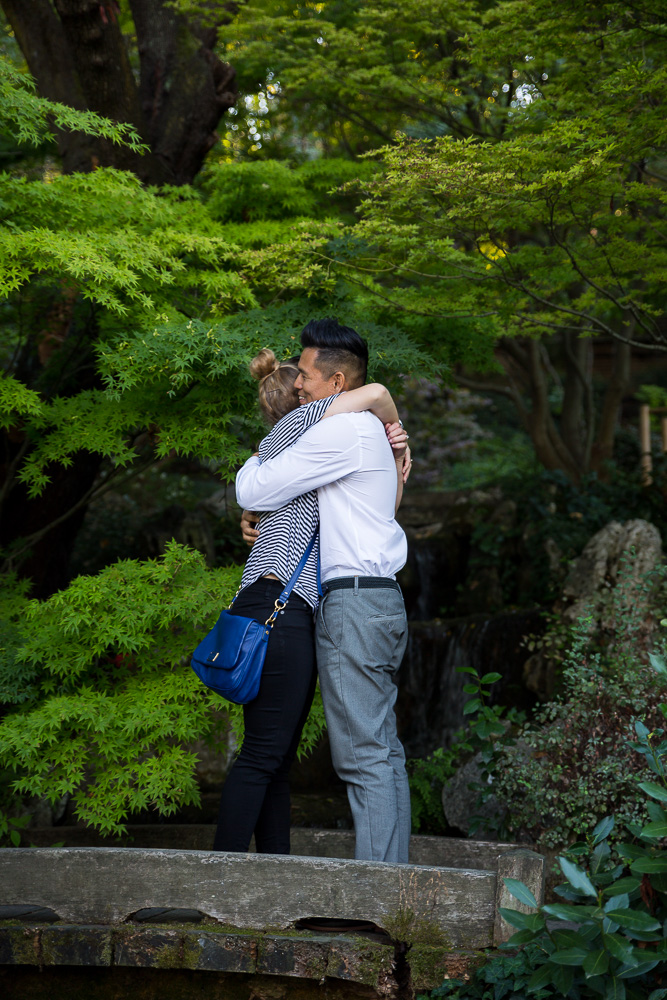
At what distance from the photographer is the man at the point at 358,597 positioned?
7.88ft

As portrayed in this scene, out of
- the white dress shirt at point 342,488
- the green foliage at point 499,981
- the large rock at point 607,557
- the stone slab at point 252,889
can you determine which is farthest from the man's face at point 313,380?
the large rock at point 607,557

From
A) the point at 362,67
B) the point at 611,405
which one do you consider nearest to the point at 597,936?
the point at 362,67

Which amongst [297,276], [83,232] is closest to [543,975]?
[297,276]

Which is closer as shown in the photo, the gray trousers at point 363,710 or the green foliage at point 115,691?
the gray trousers at point 363,710

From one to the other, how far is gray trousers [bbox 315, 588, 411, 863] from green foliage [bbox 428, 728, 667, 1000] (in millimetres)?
438

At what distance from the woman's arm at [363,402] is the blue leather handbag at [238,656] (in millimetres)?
585

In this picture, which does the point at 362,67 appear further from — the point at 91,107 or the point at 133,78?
the point at 91,107

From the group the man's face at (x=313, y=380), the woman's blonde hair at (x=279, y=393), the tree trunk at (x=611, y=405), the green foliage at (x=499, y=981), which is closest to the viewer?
the green foliage at (x=499, y=981)

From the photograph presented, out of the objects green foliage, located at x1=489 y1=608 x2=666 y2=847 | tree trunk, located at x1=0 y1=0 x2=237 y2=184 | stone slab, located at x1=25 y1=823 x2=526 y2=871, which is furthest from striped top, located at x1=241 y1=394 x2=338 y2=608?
tree trunk, located at x1=0 y1=0 x2=237 y2=184

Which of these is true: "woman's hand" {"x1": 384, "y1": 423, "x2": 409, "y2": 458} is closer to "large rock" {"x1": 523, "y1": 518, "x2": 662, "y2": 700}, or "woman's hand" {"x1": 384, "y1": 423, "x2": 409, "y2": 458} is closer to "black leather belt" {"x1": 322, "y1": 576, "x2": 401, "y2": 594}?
"black leather belt" {"x1": 322, "y1": 576, "x2": 401, "y2": 594}

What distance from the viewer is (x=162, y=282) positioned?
12.2 ft

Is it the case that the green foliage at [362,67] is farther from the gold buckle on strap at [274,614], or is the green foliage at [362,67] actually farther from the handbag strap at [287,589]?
the gold buckle on strap at [274,614]

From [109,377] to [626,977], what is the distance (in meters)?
2.74

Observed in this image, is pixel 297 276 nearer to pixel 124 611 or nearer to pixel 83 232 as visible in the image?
pixel 83 232
